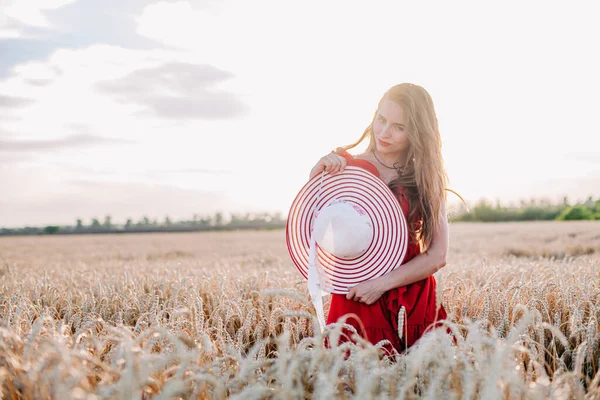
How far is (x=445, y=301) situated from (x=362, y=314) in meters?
0.98

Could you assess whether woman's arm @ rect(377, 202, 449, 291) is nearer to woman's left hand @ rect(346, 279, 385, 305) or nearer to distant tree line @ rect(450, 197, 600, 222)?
woman's left hand @ rect(346, 279, 385, 305)

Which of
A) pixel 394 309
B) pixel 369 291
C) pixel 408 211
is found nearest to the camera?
pixel 369 291

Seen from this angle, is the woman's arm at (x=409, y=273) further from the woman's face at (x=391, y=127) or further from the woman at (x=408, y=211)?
the woman's face at (x=391, y=127)

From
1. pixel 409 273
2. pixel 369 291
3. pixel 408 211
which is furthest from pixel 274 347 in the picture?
pixel 408 211

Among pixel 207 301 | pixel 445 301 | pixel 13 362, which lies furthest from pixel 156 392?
pixel 445 301

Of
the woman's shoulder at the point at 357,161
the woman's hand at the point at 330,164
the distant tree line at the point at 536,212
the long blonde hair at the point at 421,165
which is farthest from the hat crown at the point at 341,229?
the distant tree line at the point at 536,212

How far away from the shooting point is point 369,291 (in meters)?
3.30

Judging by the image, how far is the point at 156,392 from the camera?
6.55 feet

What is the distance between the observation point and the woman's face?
3428 millimetres

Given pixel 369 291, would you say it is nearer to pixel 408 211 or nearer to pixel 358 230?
pixel 358 230

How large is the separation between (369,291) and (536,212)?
3676 centimetres

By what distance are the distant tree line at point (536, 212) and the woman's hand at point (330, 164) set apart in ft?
99.4

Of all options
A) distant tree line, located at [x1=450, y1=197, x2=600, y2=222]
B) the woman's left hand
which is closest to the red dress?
the woman's left hand

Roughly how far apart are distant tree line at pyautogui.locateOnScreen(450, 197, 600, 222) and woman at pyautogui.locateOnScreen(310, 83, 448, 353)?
29.9 metres
